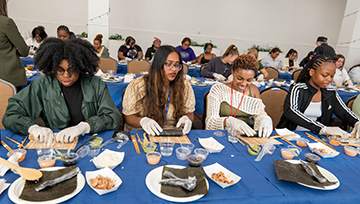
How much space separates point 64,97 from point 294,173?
174 centimetres

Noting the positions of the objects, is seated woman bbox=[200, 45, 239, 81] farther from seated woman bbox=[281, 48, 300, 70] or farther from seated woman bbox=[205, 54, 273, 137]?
seated woman bbox=[281, 48, 300, 70]

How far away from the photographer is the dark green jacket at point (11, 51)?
2615 millimetres

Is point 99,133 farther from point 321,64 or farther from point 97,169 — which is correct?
point 321,64

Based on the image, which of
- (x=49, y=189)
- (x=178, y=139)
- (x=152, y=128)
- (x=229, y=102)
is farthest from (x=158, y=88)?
(x=49, y=189)

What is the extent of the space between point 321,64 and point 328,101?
17.3 inches

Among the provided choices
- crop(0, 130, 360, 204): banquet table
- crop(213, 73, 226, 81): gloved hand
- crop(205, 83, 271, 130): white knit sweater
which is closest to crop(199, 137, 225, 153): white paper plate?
crop(0, 130, 360, 204): banquet table

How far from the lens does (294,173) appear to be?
1.20m

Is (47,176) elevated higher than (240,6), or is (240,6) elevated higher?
(240,6)

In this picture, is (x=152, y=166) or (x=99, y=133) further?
(x=99, y=133)

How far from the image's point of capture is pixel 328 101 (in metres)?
2.30

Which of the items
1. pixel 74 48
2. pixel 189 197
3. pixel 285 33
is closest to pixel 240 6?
pixel 285 33

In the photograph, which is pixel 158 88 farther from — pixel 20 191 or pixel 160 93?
pixel 20 191

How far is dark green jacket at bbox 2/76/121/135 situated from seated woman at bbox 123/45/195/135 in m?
0.25

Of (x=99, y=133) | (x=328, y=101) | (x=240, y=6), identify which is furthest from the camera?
(x=240, y=6)
